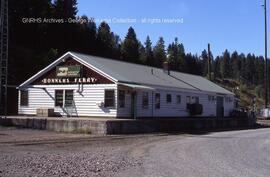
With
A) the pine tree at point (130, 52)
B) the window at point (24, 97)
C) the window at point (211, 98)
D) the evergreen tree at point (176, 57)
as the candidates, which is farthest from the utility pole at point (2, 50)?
the evergreen tree at point (176, 57)

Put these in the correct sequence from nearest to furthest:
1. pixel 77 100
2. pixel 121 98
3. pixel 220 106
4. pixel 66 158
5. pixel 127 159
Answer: pixel 66 158
pixel 127 159
pixel 121 98
pixel 77 100
pixel 220 106

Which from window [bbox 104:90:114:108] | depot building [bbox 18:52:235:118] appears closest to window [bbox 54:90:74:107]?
depot building [bbox 18:52:235:118]

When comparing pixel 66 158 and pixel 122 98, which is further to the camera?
pixel 122 98

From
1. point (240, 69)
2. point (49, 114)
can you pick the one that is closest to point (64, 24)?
point (49, 114)

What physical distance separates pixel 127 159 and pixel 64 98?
19.3 metres

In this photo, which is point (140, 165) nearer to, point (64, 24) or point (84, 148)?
point (84, 148)

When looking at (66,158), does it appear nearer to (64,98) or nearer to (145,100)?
(64,98)

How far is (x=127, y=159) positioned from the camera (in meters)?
15.7

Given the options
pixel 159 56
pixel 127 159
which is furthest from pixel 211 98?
pixel 159 56

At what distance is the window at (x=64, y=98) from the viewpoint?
1339 inches

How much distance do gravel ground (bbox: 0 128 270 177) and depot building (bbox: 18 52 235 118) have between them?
9894 mm

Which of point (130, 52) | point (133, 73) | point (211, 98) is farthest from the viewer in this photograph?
point (130, 52)

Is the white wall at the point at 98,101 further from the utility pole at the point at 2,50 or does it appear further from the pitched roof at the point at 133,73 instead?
the utility pole at the point at 2,50

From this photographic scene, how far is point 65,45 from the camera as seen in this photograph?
72.6 m
